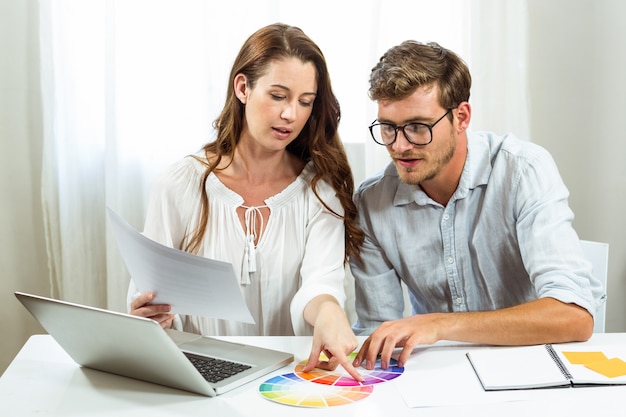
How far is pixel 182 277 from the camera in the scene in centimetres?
138

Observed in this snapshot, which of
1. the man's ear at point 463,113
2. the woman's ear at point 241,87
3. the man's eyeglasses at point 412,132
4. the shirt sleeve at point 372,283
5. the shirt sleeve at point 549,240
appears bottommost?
the shirt sleeve at point 372,283

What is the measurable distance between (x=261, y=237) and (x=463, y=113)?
1.93 ft

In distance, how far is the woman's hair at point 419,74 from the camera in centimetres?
179

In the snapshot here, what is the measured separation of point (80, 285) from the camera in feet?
9.11

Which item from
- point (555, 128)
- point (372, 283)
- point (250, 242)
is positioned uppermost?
point (555, 128)

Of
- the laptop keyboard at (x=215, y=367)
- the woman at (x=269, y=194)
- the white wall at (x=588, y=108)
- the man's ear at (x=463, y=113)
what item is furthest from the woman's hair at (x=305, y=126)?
the white wall at (x=588, y=108)

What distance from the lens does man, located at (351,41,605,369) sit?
1.74 m

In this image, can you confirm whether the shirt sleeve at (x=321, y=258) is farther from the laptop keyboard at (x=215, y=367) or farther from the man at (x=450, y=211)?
the laptop keyboard at (x=215, y=367)

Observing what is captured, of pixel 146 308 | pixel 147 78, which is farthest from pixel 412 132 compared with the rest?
pixel 147 78

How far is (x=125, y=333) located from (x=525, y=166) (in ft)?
3.45

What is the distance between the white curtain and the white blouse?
0.86m

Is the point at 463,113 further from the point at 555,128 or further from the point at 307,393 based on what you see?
the point at 555,128

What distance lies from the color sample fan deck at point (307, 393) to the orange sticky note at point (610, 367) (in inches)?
15.7

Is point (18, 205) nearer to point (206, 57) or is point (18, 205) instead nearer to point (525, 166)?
point (206, 57)
